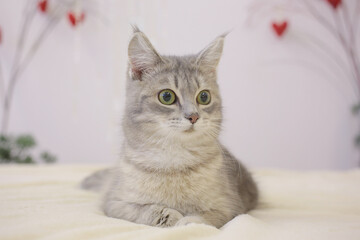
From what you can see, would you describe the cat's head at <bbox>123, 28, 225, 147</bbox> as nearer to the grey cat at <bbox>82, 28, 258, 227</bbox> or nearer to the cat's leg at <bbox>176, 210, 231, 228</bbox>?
the grey cat at <bbox>82, 28, 258, 227</bbox>

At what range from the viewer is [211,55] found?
5.63 feet

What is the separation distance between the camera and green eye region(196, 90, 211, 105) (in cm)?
157

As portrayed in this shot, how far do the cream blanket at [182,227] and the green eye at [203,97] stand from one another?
1.70 ft

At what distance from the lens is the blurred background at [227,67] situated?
14.0 feet

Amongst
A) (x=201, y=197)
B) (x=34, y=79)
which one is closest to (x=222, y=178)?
(x=201, y=197)

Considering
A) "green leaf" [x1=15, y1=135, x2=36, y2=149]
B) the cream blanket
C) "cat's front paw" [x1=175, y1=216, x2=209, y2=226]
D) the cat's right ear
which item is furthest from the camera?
"green leaf" [x1=15, y1=135, x2=36, y2=149]

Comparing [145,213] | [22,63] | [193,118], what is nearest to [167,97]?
[193,118]

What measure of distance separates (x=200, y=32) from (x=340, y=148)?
225cm

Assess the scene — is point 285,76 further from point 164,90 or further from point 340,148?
point 164,90

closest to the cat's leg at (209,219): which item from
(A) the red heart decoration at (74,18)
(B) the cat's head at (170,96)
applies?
(B) the cat's head at (170,96)

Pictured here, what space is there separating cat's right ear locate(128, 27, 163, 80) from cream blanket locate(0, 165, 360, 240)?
670 millimetres

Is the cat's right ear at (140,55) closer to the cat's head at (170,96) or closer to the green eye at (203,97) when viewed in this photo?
the cat's head at (170,96)

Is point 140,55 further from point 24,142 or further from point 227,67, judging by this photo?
point 227,67

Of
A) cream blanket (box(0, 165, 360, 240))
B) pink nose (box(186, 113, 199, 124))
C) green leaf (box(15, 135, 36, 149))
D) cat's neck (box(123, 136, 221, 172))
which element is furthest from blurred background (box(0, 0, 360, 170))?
pink nose (box(186, 113, 199, 124))
